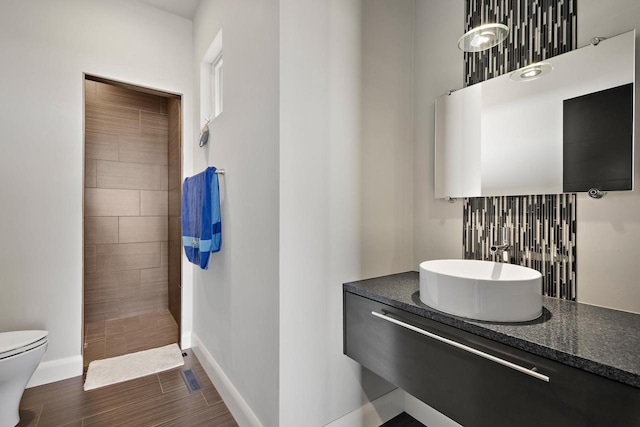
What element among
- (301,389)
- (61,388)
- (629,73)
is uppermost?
(629,73)

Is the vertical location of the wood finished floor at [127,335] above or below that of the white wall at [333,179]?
below

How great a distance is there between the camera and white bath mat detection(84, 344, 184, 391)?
2098 mm

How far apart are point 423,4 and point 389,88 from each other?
570 mm

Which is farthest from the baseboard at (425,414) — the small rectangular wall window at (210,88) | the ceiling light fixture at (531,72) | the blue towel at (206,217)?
the small rectangular wall window at (210,88)

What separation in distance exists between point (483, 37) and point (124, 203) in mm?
3487

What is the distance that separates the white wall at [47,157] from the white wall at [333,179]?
1.81 metres

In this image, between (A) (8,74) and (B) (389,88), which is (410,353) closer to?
(B) (389,88)

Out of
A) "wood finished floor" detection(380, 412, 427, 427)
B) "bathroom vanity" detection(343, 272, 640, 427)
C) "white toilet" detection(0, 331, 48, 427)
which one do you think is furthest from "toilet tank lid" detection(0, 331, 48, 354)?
"wood finished floor" detection(380, 412, 427, 427)

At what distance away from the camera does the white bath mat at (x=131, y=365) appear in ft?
6.88

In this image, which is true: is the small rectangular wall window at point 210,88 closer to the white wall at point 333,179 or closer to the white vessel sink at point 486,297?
the white wall at point 333,179

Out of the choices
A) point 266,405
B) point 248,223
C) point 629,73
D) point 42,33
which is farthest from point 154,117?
point 629,73

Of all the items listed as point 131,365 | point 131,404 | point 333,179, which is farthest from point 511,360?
point 131,365

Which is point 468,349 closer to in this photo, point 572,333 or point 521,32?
point 572,333

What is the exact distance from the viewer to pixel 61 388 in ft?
6.59
